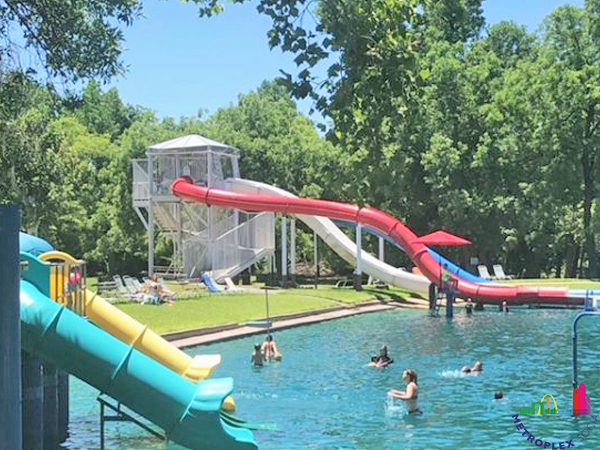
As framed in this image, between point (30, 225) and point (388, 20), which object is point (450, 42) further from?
point (388, 20)

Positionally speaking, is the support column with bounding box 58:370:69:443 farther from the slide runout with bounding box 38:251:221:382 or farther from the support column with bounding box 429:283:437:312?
the support column with bounding box 429:283:437:312

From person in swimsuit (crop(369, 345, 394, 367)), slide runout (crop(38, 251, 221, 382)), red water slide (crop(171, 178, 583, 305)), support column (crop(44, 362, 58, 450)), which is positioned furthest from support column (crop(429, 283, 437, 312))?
support column (crop(44, 362, 58, 450))

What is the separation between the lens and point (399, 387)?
744 inches

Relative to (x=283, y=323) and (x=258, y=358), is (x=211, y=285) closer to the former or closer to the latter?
(x=283, y=323)

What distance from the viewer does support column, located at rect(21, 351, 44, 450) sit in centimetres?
1179

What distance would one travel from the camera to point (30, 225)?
3331cm

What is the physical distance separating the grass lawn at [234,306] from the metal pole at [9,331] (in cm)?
1938

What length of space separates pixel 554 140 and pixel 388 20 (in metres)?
45.8

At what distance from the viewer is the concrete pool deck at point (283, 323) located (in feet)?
81.5

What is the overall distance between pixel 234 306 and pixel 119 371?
21.4 m

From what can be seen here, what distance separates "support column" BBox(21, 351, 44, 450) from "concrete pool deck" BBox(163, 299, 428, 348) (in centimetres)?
1136

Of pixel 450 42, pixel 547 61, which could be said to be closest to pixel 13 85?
pixel 547 61

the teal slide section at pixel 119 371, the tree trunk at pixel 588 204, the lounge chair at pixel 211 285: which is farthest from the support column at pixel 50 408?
the tree trunk at pixel 588 204

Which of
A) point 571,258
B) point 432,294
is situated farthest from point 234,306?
point 571,258
